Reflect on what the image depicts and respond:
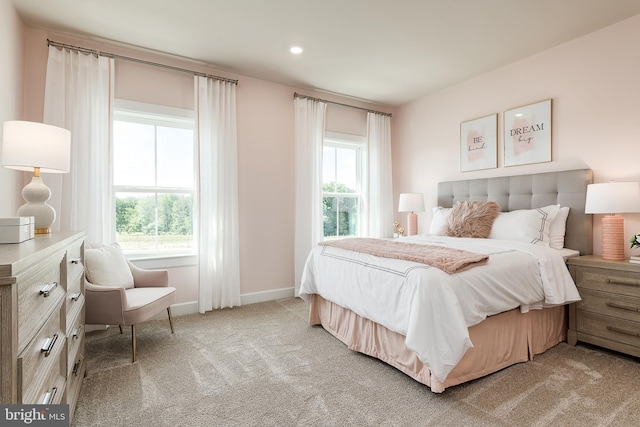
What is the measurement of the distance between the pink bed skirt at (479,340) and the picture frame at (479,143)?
73.4 inches

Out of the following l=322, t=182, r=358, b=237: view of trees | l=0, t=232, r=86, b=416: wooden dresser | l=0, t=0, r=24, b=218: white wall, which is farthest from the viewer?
l=322, t=182, r=358, b=237: view of trees

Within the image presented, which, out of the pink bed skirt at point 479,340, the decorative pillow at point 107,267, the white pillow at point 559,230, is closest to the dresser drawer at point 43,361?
the decorative pillow at point 107,267

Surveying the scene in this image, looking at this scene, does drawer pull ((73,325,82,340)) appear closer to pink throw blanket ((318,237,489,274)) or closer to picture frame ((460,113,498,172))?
→ pink throw blanket ((318,237,489,274))

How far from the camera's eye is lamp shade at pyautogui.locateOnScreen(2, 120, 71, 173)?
176 cm

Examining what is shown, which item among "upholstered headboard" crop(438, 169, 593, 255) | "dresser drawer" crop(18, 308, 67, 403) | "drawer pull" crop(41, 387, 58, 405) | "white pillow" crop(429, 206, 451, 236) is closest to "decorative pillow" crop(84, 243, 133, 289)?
"dresser drawer" crop(18, 308, 67, 403)

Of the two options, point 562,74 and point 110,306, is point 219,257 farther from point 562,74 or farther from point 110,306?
point 562,74

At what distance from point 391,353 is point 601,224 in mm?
2352

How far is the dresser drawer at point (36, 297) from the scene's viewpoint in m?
0.96

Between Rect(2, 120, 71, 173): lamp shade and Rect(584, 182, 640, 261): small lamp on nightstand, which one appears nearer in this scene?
Rect(2, 120, 71, 173): lamp shade

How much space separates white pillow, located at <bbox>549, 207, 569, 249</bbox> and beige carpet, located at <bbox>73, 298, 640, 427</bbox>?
928 millimetres

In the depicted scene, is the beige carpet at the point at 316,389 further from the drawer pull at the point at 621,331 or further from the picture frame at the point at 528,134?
the picture frame at the point at 528,134

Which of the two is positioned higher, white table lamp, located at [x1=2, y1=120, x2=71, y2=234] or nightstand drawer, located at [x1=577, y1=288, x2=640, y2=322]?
white table lamp, located at [x1=2, y1=120, x2=71, y2=234]

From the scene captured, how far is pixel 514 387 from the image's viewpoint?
6.60 ft

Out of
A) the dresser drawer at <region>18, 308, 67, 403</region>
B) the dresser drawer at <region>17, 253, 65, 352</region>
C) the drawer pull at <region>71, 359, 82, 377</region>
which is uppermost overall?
the dresser drawer at <region>17, 253, 65, 352</region>
